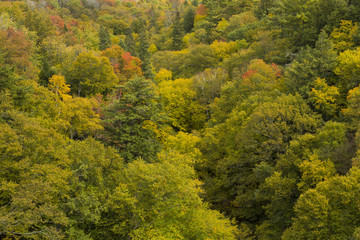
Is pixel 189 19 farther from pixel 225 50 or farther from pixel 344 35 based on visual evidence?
pixel 344 35

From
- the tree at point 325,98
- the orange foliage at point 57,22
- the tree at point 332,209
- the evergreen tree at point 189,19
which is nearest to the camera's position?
the tree at point 332,209

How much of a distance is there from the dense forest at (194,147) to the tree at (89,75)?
0.20m

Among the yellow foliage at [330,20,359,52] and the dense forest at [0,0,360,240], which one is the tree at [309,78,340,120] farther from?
the yellow foliage at [330,20,359,52]

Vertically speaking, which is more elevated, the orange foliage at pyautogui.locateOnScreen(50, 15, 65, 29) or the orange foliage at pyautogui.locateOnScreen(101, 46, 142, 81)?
the orange foliage at pyautogui.locateOnScreen(50, 15, 65, 29)

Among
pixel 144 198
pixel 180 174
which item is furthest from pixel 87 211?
pixel 180 174

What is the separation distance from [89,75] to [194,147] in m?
17.7

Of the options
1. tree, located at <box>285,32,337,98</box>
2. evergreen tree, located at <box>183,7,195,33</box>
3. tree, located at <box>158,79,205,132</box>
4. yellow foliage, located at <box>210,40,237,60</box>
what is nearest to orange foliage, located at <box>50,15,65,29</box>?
evergreen tree, located at <box>183,7,195,33</box>

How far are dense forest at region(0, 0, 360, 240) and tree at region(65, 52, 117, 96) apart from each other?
20 centimetres

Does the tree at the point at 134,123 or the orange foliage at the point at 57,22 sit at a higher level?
the orange foliage at the point at 57,22

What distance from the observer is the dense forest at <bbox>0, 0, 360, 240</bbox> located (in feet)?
56.7

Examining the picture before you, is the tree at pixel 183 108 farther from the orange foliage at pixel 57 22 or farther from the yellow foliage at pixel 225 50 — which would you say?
the orange foliage at pixel 57 22

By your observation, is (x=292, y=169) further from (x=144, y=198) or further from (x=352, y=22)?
(x=352, y=22)

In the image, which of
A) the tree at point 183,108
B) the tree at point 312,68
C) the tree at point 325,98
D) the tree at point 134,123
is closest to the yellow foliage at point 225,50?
the tree at point 183,108

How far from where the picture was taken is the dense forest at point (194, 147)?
56.7 ft
